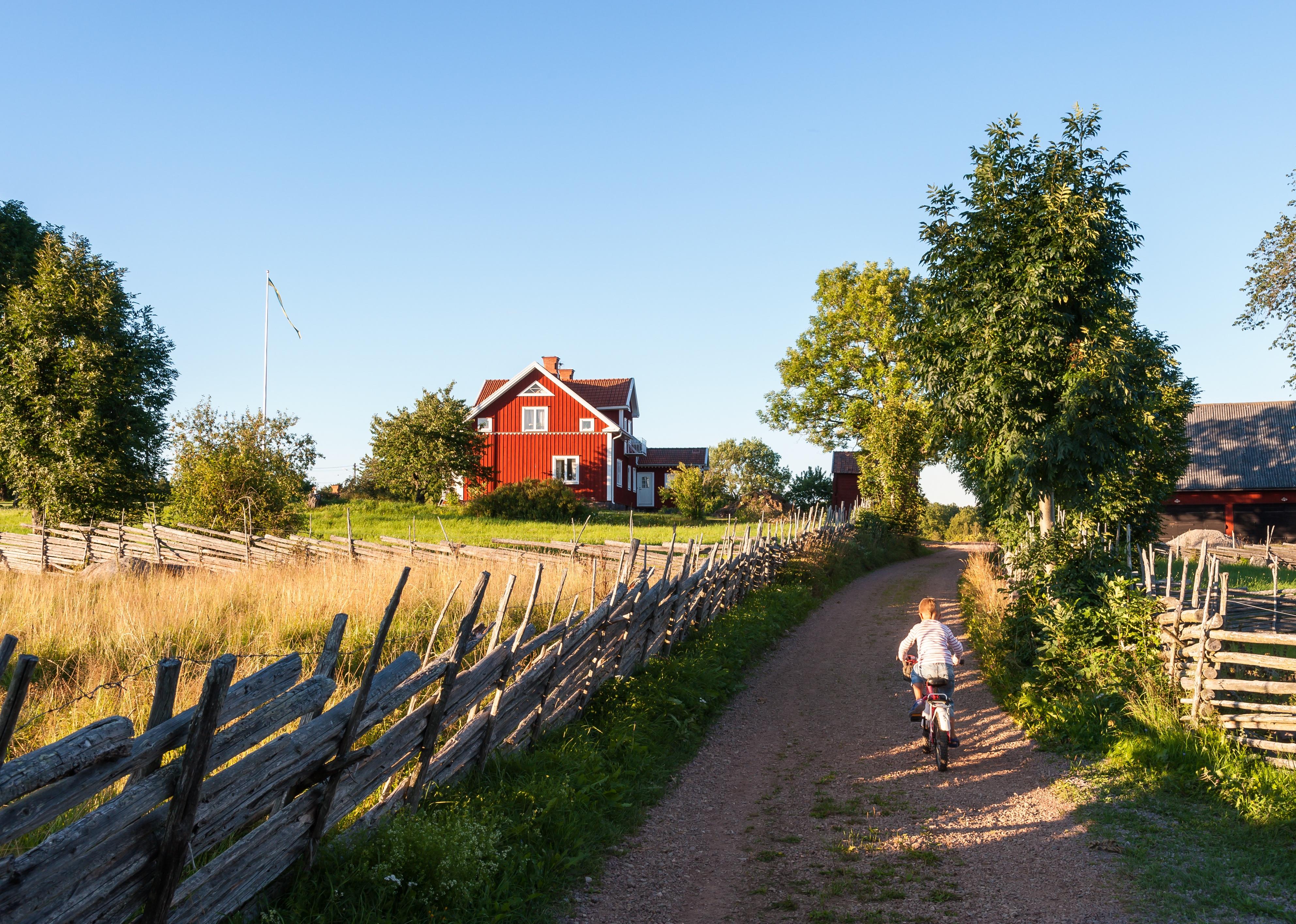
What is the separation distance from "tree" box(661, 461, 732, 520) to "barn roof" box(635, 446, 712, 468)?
9897mm

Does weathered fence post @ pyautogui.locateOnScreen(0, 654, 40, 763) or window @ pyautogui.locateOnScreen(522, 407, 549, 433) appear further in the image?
window @ pyautogui.locateOnScreen(522, 407, 549, 433)

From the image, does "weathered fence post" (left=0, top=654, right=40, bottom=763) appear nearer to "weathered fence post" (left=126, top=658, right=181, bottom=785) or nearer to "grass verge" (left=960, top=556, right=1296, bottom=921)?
"weathered fence post" (left=126, top=658, right=181, bottom=785)

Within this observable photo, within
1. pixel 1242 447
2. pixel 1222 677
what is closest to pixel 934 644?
pixel 1222 677

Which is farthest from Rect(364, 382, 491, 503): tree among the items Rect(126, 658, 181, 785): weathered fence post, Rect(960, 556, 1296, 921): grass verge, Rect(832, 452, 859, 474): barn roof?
Rect(126, 658, 181, 785): weathered fence post

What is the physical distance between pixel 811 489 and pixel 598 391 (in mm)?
13029

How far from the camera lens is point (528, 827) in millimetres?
5125

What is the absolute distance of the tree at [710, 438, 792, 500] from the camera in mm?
60344

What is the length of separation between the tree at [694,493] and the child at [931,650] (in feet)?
100

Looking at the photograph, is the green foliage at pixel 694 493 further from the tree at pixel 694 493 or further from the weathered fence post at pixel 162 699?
the weathered fence post at pixel 162 699

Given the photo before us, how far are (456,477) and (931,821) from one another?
1371 inches

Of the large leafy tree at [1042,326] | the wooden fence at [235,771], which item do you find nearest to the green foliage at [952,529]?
the large leafy tree at [1042,326]

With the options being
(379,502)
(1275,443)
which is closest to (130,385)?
(379,502)

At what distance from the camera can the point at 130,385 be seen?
22484 millimetres

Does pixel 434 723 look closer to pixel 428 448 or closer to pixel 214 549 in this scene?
pixel 214 549
